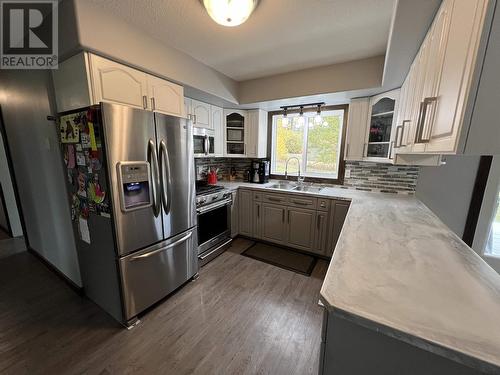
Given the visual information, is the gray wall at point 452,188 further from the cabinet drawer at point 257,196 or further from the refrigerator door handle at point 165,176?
the refrigerator door handle at point 165,176

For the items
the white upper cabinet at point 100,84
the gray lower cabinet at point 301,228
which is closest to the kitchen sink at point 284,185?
the gray lower cabinet at point 301,228

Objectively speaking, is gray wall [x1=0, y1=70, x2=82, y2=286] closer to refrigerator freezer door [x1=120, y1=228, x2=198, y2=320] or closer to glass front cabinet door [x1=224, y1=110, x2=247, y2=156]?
refrigerator freezer door [x1=120, y1=228, x2=198, y2=320]

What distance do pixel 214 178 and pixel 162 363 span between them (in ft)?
7.37

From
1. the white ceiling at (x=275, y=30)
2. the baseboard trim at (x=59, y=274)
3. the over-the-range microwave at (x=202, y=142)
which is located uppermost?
the white ceiling at (x=275, y=30)

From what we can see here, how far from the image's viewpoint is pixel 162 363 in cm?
139

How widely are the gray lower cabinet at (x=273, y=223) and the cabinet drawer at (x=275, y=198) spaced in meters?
0.06

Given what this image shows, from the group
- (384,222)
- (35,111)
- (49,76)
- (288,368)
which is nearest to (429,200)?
(384,222)

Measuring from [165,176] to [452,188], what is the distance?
9.82 feet

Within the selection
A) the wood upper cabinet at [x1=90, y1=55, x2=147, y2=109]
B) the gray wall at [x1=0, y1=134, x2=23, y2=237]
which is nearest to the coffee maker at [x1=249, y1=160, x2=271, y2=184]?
the wood upper cabinet at [x1=90, y1=55, x2=147, y2=109]

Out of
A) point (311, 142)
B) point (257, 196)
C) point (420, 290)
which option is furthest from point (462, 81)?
point (311, 142)

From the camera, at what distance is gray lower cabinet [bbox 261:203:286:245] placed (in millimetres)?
2858

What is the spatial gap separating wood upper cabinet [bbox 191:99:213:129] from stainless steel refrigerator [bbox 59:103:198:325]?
30.9 inches

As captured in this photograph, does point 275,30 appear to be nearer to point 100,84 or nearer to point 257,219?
point 100,84

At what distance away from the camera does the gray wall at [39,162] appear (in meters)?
1.78
